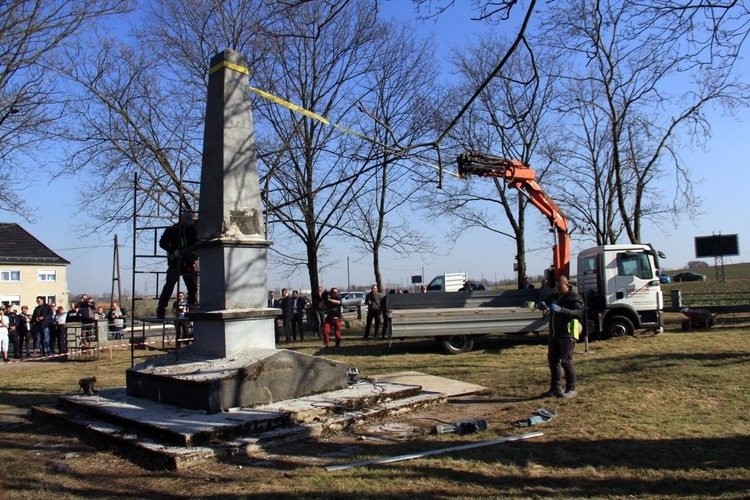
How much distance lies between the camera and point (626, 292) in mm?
15102

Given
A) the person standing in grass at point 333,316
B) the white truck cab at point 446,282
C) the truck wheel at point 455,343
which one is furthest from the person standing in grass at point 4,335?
the white truck cab at point 446,282

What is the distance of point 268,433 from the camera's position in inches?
247

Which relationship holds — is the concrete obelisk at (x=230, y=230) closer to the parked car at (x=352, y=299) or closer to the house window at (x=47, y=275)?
the parked car at (x=352, y=299)

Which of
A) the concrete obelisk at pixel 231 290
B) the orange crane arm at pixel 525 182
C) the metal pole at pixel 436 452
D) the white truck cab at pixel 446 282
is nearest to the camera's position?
the metal pole at pixel 436 452

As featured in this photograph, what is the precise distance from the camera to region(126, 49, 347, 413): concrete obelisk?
729cm

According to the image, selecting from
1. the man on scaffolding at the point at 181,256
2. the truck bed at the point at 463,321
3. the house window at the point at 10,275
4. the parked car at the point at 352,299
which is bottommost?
the truck bed at the point at 463,321

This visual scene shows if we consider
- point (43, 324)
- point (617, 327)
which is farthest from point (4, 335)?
point (617, 327)

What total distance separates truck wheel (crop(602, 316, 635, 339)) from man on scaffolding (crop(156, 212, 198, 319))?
33.3 feet

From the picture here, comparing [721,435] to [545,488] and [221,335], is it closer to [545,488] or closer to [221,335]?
[545,488]

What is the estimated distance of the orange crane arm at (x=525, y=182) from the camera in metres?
14.5

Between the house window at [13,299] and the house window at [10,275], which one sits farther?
the house window at [10,275]

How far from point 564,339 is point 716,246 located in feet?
73.5

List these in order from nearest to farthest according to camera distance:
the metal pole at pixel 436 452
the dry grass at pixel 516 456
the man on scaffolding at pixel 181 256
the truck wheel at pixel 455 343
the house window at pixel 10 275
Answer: the dry grass at pixel 516 456 → the metal pole at pixel 436 452 → the man on scaffolding at pixel 181 256 → the truck wheel at pixel 455 343 → the house window at pixel 10 275

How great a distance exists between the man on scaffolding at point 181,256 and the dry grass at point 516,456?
258 centimetres
